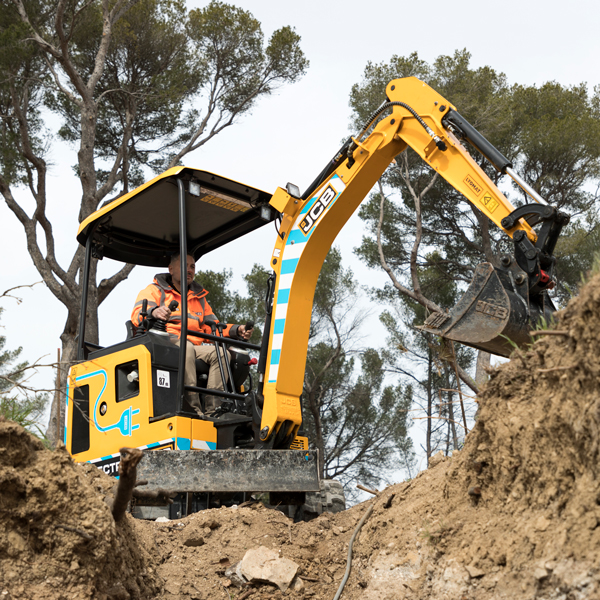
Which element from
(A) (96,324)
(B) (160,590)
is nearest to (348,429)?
(A) (96,324)

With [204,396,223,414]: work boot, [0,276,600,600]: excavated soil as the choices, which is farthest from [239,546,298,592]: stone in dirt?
[204,396,223,414]: work boot

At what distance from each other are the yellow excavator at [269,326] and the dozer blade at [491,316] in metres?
0.02

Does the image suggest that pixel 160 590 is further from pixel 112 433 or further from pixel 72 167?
pixel 72 167

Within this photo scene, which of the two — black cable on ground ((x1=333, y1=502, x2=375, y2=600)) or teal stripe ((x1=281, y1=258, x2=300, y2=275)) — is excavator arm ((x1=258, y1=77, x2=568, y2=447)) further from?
black cable on ground ((x1=333, y1=502, x2=375, y2=600))

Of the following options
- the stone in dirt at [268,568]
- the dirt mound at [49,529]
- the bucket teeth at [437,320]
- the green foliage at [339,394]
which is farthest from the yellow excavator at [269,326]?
the green foliage at [339,394]

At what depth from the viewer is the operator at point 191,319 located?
18.3 feet

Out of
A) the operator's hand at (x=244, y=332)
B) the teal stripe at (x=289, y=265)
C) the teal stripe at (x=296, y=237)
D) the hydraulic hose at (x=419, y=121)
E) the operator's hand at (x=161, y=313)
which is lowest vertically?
the operator's hand at (x=244, y=332)

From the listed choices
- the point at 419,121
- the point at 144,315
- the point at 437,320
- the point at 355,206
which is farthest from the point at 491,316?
the point at 144,315

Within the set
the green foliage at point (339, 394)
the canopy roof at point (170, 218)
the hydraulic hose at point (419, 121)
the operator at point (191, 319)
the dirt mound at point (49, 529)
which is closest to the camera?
the dirt mound at point (49, 529)

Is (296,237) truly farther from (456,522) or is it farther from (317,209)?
(456,522)

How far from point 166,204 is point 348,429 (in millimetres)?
13747

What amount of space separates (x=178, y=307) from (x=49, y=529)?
10.5 feet

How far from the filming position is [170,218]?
6344 millimetres

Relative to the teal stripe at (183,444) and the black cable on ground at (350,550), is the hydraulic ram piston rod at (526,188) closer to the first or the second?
the black cable on ground at (350,550)
